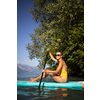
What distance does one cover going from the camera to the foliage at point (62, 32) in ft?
21.2

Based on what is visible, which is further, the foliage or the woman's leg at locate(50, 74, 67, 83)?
the foliage

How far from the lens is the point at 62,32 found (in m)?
6.96

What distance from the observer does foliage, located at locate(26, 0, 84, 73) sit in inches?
254

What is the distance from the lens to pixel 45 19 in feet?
26.6

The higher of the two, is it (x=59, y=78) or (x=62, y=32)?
(x=62, y=32)

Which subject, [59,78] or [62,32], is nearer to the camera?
[59,78]

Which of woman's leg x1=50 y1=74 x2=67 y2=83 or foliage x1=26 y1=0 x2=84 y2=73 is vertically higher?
foliage x1=26 y1=0 x2=84 y2=73

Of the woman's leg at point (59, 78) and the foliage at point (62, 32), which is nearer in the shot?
the woman's leg at point (59, 78)

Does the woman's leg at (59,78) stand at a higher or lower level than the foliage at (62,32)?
lower
